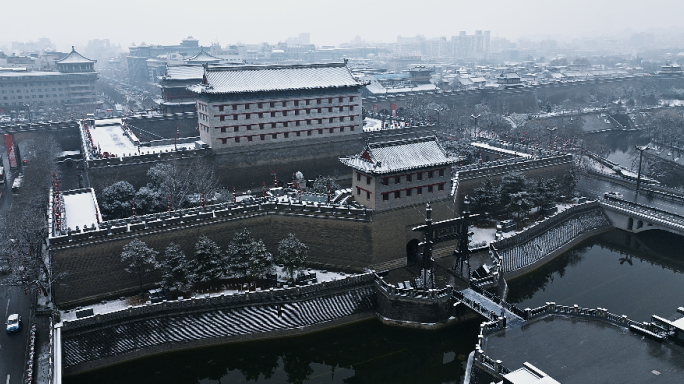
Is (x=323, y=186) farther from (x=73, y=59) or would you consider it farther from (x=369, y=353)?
(x=73, y=59)

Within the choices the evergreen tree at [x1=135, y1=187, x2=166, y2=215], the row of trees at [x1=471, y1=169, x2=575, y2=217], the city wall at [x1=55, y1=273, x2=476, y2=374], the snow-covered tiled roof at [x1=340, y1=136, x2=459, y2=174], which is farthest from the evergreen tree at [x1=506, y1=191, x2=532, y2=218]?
the evergreen tree at [x1=135, y1=187, x2=166, y2=215]

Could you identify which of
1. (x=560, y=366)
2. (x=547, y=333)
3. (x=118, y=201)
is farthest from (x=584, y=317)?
(x=118, y=201)

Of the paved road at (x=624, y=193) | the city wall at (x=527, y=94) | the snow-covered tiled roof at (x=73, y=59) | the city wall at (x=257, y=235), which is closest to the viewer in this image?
the city wall at (x=257, y=235)

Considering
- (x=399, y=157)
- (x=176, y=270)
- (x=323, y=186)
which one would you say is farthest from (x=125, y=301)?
(x=399, y=157)

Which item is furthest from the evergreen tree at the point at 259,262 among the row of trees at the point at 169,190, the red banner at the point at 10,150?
the red banner at the point at 10,150

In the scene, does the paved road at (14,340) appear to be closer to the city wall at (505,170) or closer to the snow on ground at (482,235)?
the snow on ground at (482,235)

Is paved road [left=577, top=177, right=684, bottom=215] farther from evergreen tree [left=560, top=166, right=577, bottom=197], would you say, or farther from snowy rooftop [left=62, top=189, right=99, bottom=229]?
snowy rooftop [left=62, top=189, right=99, bottom=229]
